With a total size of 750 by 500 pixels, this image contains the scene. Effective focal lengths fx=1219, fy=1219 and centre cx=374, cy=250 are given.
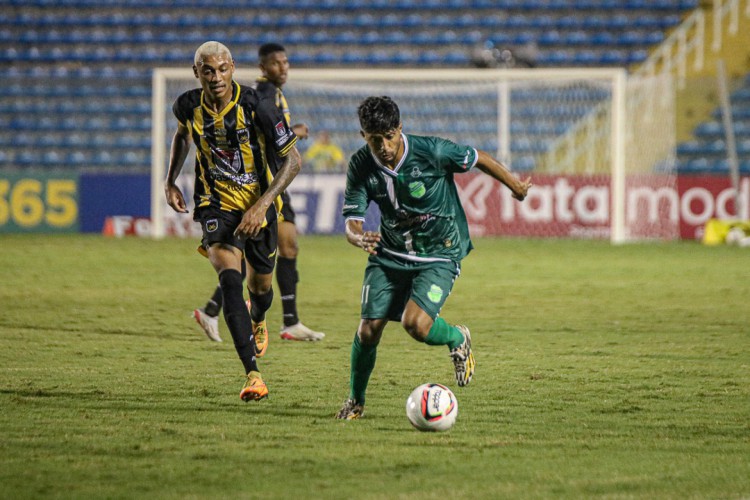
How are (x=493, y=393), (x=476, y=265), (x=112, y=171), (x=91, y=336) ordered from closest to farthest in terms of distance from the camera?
(x=493, y=393)
(x=91, y=336)
(x=476, y=265)
(x=112, y=171)

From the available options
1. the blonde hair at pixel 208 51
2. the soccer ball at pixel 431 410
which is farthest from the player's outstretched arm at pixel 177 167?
the soccer ball at pixel 431 410

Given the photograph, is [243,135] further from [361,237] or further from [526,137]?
[526,137]

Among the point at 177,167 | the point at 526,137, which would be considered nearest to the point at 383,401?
the point at 177,167

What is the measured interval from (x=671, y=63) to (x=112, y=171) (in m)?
11.4

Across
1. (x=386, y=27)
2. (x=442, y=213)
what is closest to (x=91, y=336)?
(x=442, y=213)

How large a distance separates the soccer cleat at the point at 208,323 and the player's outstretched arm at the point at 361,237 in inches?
124

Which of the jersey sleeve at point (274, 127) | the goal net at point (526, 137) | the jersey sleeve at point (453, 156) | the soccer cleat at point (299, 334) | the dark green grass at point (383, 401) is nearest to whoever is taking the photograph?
the dark green grass at point (383, 401)

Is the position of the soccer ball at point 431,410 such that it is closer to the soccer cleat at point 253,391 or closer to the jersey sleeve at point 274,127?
the soccer cleat at point 253,391

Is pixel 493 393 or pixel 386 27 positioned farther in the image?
pixel 386 27

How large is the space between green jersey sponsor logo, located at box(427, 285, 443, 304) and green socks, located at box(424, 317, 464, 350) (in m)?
0.12

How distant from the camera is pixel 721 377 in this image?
7.20 metres

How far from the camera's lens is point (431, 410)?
542 cm

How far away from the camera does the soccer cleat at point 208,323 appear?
8.90 m

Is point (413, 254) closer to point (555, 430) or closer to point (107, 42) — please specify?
point (555, 430)
